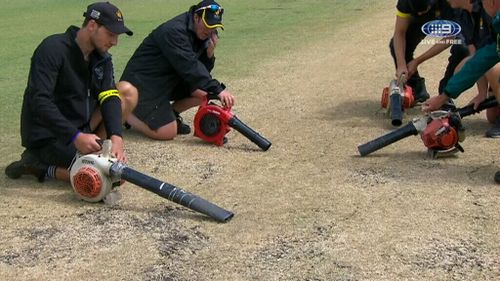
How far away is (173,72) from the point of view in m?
5.53

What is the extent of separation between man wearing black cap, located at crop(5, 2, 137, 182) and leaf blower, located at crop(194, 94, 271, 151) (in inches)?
35.2

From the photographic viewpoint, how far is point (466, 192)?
3965mm

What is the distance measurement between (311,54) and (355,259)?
5.84 m

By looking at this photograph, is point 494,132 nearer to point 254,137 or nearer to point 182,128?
point 254,137

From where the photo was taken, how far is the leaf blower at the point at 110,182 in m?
3.69

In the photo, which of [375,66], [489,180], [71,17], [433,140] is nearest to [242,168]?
[433,140]

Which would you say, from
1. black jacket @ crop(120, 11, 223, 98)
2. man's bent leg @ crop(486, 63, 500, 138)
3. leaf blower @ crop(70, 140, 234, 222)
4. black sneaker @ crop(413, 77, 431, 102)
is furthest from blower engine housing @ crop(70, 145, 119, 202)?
black sneaker @ crop(413, 77, 431, 102)

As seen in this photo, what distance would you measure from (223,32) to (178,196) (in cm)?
662

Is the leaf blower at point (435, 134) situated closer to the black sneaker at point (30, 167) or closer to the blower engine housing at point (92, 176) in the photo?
the blower engine housing at point (92, 176)

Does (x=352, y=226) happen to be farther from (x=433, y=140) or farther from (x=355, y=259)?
(x=433, y=140)

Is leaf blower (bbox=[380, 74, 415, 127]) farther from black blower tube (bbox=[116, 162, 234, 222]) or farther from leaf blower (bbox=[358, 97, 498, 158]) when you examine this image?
black blower tube (bbox=[116, 162, 234, 222])

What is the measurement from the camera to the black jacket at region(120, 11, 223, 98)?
17.1 feet

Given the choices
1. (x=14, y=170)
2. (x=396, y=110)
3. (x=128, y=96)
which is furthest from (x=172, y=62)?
(x=396, y=110)

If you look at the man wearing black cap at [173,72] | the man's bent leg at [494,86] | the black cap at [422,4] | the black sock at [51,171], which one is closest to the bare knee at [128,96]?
the man wearing black cap at [173,72]
